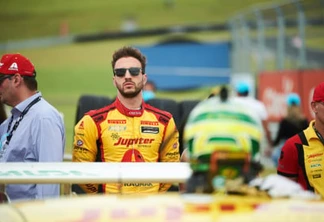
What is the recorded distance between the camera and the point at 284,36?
19.6 metres

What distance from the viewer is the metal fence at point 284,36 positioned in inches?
684

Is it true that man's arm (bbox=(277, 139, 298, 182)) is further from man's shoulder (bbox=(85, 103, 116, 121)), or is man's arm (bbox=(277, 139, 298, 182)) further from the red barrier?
the red barrier

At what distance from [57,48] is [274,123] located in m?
25.9

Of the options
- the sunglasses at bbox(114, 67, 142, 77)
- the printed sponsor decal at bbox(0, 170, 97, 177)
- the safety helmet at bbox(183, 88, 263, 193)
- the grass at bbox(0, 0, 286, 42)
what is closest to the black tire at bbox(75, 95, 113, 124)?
the sunglasses at bbox(114, 67, 142, 77)

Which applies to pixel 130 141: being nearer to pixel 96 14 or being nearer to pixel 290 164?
pixel 290 164

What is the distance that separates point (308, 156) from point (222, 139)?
280cm

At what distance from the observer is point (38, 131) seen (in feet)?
21.6

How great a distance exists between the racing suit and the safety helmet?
9.34 ft

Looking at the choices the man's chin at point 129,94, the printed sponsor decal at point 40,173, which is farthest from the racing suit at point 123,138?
the printed sponsor decal at point 40,173

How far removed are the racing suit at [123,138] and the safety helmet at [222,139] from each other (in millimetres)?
2848

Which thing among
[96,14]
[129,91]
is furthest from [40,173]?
Result: [96,14]

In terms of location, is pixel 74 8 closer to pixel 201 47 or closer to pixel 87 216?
pixel 201 47

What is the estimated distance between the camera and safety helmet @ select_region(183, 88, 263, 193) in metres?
3.59

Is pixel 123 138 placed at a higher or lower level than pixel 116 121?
lower
